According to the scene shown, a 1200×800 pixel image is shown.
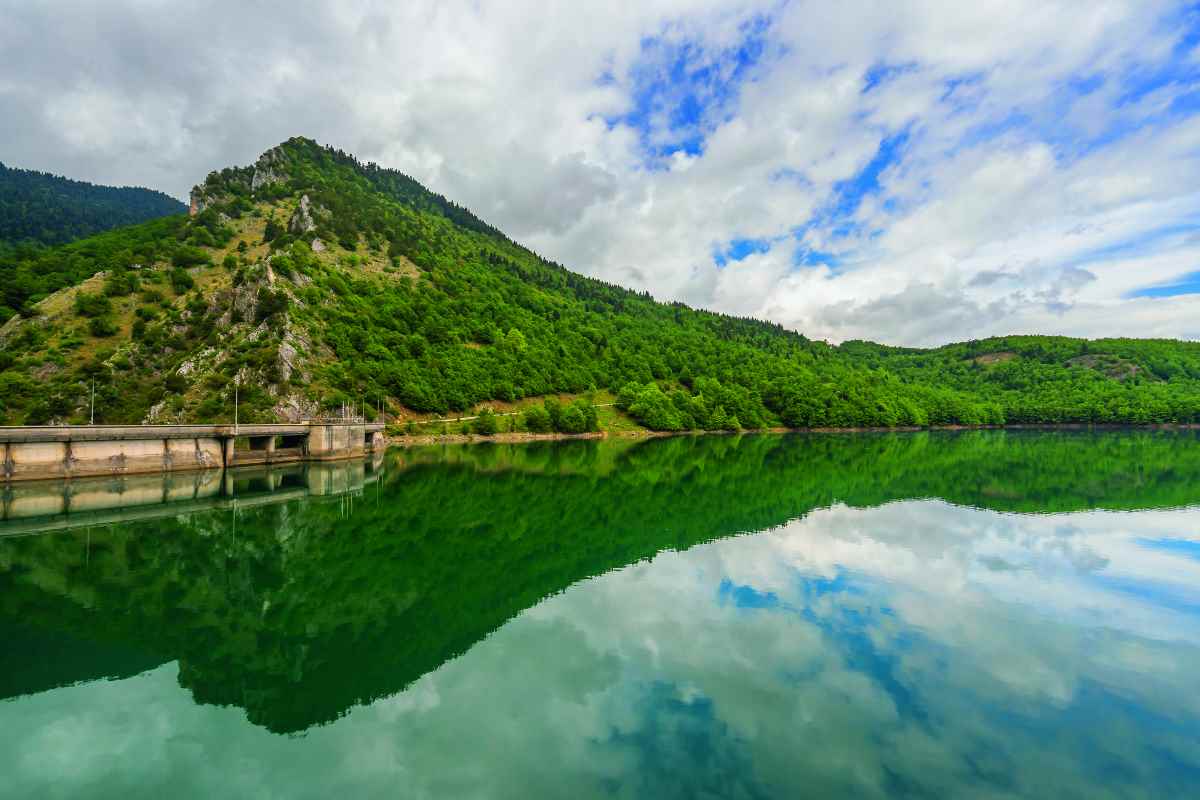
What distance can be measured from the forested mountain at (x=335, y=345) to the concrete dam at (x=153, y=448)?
52.5 ft

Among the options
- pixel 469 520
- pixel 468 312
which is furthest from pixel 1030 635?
pixel 468 312

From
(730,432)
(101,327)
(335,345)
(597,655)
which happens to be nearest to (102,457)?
(335,345)

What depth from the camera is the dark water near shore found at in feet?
39.5

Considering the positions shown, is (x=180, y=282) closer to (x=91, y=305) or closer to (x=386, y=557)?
(x=91, y=305)

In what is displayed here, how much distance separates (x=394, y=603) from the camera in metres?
22.5

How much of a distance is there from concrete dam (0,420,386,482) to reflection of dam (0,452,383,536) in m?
1.09

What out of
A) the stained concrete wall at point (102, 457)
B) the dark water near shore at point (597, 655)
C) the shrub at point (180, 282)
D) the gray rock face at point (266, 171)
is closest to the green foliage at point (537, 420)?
the stained concrete wall at point (102, 457)

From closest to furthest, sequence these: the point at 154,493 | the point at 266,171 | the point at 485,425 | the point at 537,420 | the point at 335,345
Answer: the point at 154,493
the point at 335,345
the point at 485,425
the point at 537,420
the point at 266,171

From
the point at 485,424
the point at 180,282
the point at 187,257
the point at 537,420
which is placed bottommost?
the point at 485,424

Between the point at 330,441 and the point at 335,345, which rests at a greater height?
the point at 335,345

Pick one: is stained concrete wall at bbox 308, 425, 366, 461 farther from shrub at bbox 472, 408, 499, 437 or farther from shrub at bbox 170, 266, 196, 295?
shrub at bbox 170, 266, 196, 295

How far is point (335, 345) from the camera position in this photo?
105750 millimetres

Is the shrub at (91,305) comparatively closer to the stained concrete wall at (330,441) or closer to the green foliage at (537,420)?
the stained concrete wall at (330,441)

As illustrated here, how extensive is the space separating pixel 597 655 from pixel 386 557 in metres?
15.7
